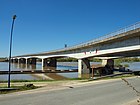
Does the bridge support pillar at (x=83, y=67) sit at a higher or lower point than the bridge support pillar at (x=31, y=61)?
lower

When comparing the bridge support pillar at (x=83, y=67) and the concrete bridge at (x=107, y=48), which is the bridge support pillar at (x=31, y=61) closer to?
the concrete bridge at (x=107, y=48)

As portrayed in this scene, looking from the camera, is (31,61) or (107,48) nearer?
(107,48)

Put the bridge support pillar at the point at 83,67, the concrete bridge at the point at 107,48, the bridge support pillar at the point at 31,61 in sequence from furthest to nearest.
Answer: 1. the bridge support pillar at the point at 31,61
2. the bridge support pillar at the point at 83,67
3. the concrete bridge at the point at 107,48

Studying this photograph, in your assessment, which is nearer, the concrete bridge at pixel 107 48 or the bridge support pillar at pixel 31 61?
the concrete bridge at pixel 107 48

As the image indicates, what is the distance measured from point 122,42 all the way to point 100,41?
25.2 ft

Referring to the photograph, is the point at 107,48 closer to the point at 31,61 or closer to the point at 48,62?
the point at 48,62

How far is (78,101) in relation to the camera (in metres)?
13.6

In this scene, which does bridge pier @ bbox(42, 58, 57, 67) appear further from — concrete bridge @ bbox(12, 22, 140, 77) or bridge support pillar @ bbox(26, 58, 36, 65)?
bridge support pillar @ bbox(26, 58, 36, 65)

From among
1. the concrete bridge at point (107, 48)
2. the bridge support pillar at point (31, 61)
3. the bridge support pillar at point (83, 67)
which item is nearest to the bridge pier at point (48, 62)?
the concrete bridge at point (107, 48)

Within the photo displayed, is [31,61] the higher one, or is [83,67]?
[31,61]

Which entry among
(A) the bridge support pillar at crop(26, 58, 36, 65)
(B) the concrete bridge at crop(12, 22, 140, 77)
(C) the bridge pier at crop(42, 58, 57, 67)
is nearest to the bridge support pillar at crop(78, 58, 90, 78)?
(B) the concrete bridge at crop(12, 22, 140, 77)

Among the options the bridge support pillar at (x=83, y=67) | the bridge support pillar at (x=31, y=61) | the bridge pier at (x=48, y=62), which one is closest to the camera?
the bridge support pillar at (x=83, y=67)

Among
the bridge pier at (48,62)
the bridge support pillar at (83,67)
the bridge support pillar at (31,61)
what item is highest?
the bridge support pillar at (31,61)

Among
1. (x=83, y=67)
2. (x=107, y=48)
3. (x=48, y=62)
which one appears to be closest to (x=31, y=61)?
(x=48, y=62)
